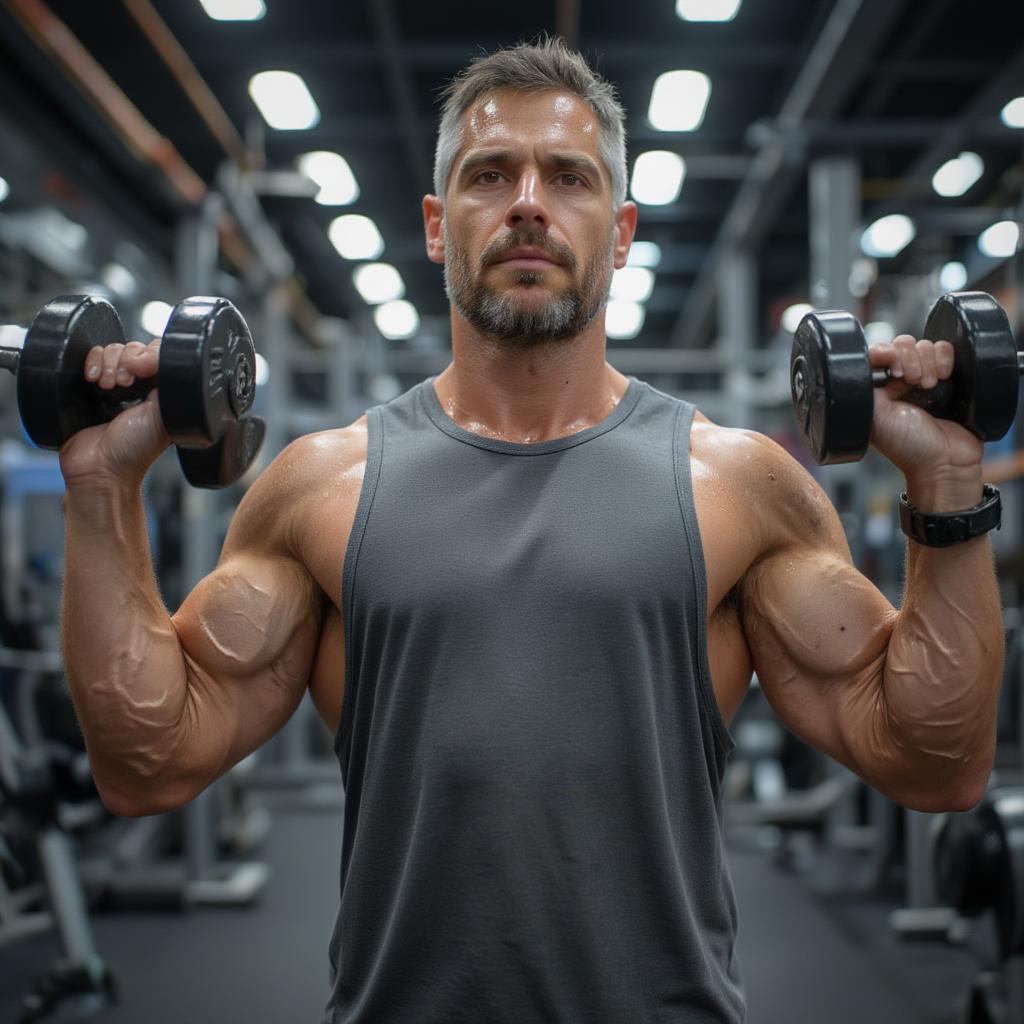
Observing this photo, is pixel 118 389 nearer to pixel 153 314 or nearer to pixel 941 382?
pixel 941 382

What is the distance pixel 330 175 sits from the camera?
5410 mm

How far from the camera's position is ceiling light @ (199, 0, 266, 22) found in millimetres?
3799

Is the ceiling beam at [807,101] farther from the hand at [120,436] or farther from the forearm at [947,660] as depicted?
the hand at [120,436]

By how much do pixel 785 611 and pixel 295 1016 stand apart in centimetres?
225

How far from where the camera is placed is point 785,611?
1.29 meters

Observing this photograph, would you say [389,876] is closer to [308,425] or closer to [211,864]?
[211,864]

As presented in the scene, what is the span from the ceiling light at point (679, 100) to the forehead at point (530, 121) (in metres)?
3.15

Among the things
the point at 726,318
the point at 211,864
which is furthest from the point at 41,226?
the point at 726,318

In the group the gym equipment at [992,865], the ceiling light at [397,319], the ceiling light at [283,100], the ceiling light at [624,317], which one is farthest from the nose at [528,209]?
the ceiling light at [397,319]

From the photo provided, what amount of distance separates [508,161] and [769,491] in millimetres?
525

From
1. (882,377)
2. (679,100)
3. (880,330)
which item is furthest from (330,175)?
(882,377)

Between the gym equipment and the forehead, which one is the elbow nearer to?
the forehead

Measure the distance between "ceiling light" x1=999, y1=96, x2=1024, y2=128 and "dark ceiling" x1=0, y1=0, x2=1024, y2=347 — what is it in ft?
0.23

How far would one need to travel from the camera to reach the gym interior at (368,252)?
3035mm
